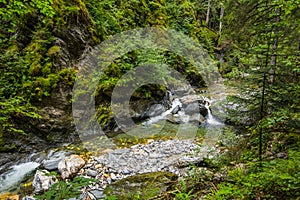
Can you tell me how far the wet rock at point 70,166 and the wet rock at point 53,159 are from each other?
179 millimetres

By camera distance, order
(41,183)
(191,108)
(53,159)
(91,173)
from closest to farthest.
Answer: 1. (41,183)
2. (91,173)
3. (53,159)
4. (191,108)

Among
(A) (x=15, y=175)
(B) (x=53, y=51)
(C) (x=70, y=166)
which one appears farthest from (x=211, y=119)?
(A) (x=15, y=175)

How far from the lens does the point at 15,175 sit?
4.94 meters

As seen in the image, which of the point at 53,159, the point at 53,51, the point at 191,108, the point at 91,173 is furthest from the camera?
the point at 191,108

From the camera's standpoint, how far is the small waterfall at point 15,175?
4.61m

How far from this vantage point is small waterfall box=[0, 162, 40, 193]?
4.61 meters

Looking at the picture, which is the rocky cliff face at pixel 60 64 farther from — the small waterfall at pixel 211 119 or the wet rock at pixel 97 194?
the small waterfall at pixel 211 119

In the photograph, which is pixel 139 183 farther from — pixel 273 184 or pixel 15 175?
pixel 15 175

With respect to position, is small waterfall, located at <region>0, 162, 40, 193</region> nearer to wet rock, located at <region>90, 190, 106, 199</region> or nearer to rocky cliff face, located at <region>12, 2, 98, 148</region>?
rocky cliff face, located at <region>12, 2, 98, 148</region>

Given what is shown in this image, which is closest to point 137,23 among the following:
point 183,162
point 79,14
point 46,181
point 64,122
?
point 79,14

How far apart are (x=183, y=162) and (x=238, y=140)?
4.98 feet

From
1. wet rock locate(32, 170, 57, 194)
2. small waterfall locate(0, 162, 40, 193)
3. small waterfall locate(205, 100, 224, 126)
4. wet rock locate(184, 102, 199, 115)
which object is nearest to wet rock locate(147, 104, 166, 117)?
wet rock locate(184, 102, 199, 115)

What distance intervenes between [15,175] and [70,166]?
4.19ft

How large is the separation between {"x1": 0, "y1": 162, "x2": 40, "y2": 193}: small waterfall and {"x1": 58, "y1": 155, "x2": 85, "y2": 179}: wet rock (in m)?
0.78
